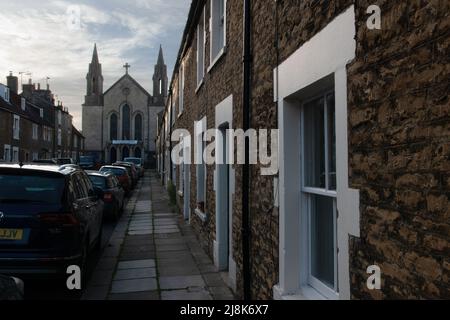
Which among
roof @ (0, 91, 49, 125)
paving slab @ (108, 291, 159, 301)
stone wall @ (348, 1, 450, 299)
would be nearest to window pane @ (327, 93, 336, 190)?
stone wall @ (348, 1, 450, 299)

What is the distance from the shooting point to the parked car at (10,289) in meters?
2.98

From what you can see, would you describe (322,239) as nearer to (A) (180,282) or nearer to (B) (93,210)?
(A) (180,282)

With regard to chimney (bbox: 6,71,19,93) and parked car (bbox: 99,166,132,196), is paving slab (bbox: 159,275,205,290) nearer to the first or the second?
parked car (bbox: 99,166,132,196)

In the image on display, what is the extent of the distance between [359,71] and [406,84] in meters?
0.49

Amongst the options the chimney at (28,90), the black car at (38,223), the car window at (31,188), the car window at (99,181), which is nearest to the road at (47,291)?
the black car at (38,223)

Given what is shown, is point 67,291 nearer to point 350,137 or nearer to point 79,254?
point 79,254

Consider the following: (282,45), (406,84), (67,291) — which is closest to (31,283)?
(67,291)

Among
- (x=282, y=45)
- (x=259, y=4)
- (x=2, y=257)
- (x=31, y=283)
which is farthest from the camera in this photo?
(x=31, y=283)

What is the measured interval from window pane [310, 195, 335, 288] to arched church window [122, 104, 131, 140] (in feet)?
227

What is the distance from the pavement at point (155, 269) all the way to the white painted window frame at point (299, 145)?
221 cm

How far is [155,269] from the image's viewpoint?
295 inches

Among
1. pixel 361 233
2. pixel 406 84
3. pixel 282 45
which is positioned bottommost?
pixel 361 233

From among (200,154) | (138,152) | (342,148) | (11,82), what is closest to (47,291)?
(200,154)
